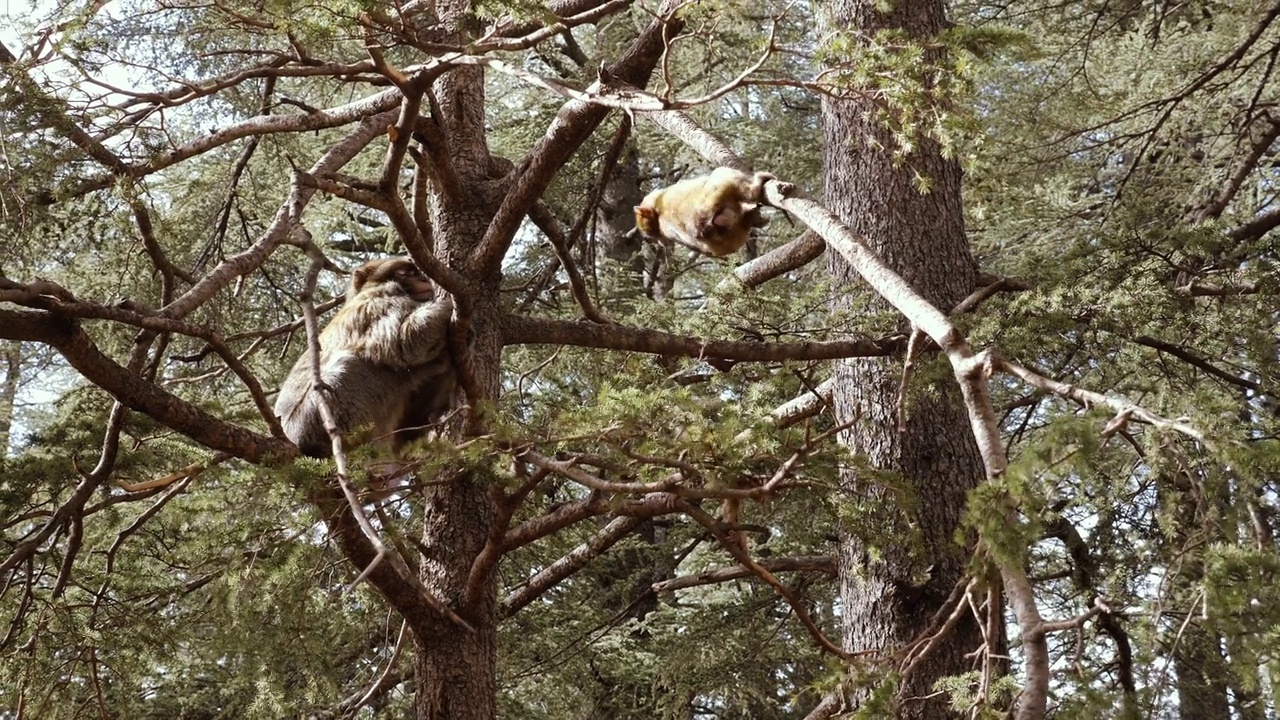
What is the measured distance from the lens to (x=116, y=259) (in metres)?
7.03

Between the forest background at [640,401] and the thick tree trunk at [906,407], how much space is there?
0.06 ft

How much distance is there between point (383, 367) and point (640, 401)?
8.02 ft

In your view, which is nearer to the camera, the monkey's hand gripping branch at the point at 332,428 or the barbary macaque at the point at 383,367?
the monkey's hand gripping branch at the point at 332,428

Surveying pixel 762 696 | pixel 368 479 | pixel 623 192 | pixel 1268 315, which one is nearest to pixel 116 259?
pixel 368 479

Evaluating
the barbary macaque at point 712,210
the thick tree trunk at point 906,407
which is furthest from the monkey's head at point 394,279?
the thick tree trunk at point 906,407

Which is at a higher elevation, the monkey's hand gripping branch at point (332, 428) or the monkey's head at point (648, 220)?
the monkey's head at point (648, 220)

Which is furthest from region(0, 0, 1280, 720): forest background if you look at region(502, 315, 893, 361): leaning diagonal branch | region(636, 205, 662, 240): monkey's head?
region(636, 205, 662, 240): monkey's head

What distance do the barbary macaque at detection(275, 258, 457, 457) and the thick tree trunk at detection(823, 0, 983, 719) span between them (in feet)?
6.07

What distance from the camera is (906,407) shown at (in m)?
5.17

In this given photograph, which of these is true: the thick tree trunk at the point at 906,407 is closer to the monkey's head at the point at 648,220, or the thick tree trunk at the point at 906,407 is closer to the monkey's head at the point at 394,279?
the monkey's head at the point at 648,220

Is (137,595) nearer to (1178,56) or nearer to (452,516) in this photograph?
(452,516)

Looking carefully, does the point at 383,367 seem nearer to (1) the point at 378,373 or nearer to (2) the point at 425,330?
(1) the point at 378,373

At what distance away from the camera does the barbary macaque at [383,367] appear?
5509mm

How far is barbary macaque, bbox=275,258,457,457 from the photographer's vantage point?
5.51 m
